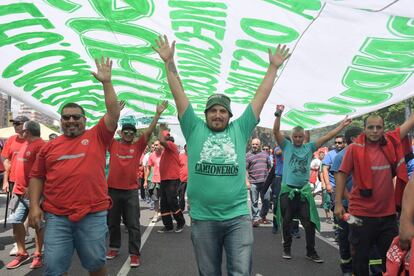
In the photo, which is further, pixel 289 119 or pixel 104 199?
pixel 289 119

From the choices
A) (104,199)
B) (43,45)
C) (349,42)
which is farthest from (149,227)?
(349,42)

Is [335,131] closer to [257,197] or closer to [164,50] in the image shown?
[164,50]

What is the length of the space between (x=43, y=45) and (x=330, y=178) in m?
5.55

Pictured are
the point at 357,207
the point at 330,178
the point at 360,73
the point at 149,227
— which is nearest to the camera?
the point at 357,207

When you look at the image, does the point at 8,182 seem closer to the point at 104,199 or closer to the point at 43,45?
the point at 43,45

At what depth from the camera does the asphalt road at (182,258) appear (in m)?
5.48

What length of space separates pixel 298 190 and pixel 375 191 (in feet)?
7.88

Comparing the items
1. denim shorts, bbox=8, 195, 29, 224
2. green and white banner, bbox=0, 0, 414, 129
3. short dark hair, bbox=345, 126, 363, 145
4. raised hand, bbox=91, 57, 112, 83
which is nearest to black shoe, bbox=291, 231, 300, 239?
green and white banner, bbox=0, 0, 414, 129

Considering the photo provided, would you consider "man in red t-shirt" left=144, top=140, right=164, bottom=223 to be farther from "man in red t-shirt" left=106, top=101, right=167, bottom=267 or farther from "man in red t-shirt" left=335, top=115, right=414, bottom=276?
"man in red t-shirt" left=335, top=115, right=414, bottom=276

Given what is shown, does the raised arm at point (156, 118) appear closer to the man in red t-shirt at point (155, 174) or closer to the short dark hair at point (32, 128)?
the short dark hair at point (32, 128)

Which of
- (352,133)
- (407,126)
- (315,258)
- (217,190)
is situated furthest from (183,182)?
(217,190)

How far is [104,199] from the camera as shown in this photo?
12.1 feet

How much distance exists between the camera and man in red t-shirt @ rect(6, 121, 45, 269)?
5.57 meters

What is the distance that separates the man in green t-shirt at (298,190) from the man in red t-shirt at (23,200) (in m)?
3.49
